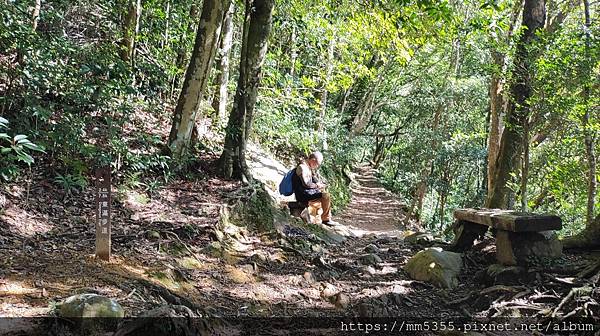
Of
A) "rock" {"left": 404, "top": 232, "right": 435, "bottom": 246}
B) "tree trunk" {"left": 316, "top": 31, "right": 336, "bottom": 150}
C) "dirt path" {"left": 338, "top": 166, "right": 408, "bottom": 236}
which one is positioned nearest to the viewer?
"rock" {"left": 404, "top": 232, "right": 435, "bottom": 246}

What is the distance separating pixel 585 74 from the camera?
21.8 ft

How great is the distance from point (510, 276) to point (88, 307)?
4.64m

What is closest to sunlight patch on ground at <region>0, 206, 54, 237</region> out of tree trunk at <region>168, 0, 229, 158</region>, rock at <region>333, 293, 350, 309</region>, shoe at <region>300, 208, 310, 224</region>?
tree trunk at <region>168, 0, 229, 158</region>

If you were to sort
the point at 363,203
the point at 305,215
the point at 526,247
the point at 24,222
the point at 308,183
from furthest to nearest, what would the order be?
the point at 363,203 → the point at 305,215 → the point at 308,183 → the point at 526,247 → the point at 24,222

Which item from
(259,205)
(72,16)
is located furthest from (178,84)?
(259,205)

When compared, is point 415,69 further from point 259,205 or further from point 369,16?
point 259,205

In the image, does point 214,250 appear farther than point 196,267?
Yes

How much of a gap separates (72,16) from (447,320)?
914 centimetres

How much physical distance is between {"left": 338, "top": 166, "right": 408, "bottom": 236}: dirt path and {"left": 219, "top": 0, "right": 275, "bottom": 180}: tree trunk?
5486 millimetres

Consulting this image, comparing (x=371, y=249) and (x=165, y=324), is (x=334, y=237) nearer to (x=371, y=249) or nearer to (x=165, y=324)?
(x=371, y=249)

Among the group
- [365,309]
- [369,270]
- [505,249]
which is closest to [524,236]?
[505,249]

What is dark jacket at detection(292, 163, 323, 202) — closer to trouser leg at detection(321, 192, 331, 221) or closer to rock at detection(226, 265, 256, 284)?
trouser leg at detection(321, 192, 331, 221)

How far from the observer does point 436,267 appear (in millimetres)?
6301

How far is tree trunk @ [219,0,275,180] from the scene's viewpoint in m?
8.41
